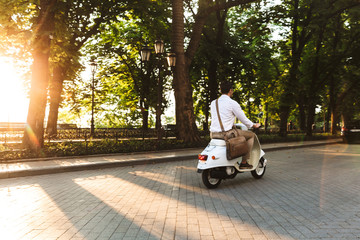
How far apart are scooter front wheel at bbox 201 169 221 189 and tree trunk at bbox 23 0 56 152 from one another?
8141 millimetres

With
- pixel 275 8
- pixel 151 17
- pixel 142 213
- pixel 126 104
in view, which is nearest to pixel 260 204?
pixel 142 213

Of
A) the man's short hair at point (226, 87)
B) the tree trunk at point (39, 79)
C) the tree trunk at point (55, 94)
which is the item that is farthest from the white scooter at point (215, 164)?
the tree trunk at point (55, 94)

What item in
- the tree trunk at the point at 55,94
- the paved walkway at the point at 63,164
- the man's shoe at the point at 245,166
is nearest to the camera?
the man's shoe at the point at 245,166

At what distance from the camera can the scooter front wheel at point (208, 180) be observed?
248 inches

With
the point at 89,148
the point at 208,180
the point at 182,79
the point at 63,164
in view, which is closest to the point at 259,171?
the point at 208,180

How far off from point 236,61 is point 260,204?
2013 cm

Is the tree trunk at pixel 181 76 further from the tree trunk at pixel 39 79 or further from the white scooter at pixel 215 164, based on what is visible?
the white scooter at pixel 215 164

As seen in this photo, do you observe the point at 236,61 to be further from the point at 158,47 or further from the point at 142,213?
the point at 142,213

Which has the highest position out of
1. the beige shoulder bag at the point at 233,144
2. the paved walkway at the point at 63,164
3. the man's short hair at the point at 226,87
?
the man's short hair at the point at 226,87

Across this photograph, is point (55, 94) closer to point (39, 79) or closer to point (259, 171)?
point (39, 79)

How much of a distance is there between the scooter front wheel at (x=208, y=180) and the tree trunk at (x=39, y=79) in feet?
26.7

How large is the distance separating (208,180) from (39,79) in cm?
910

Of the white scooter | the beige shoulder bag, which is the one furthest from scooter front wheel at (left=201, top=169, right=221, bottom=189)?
the beige shoulder bag

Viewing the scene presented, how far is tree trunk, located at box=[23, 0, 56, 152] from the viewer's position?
473 inches
